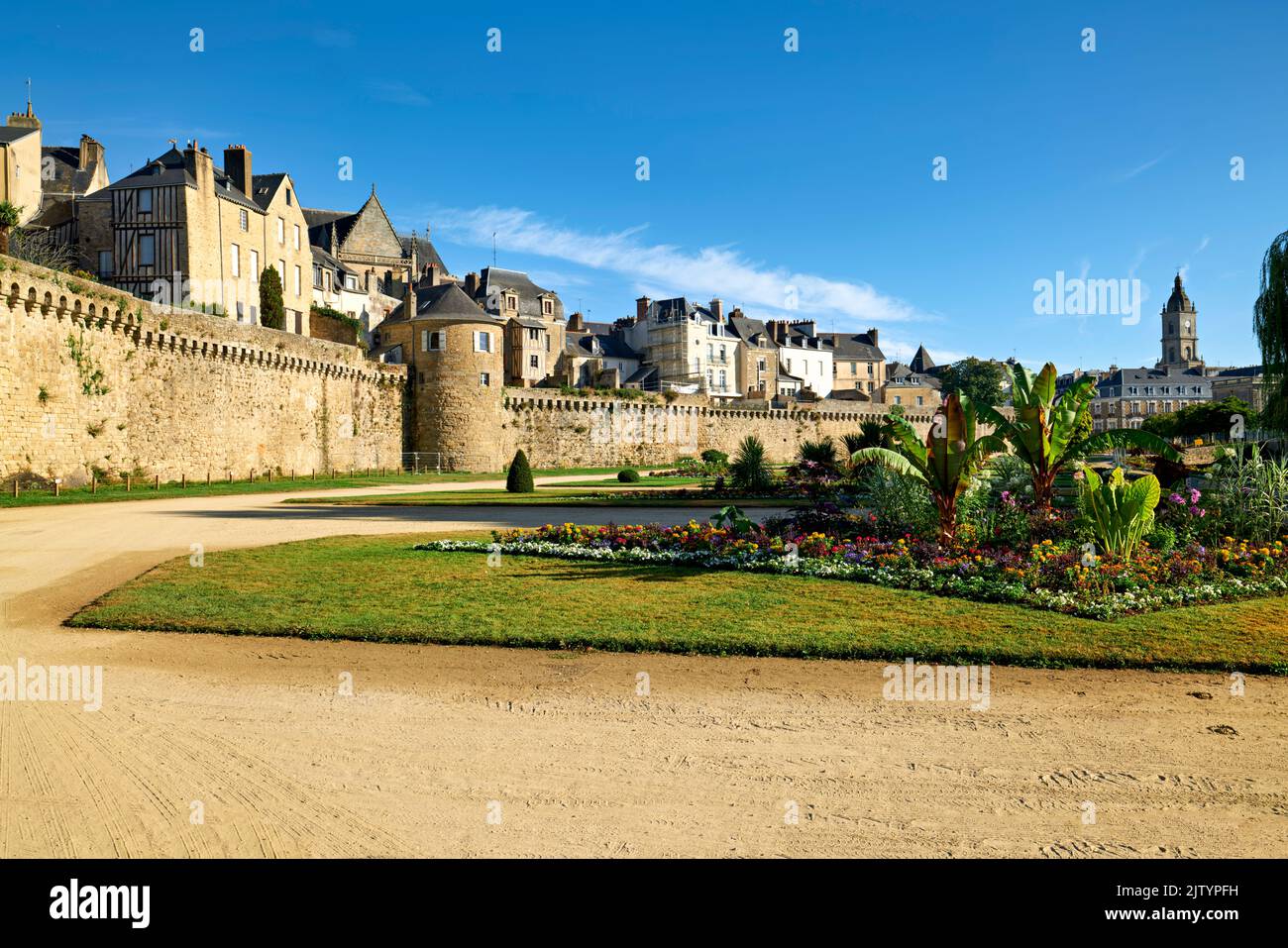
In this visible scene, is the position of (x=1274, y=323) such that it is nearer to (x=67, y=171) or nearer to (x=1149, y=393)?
(x=67, y=171)

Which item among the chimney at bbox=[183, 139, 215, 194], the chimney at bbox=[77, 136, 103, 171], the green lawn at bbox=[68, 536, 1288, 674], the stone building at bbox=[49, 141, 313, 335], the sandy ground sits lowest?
the sandy ground

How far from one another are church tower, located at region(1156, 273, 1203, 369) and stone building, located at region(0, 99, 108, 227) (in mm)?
147408

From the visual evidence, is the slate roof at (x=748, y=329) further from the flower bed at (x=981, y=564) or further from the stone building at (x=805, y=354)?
the flower bed at (x=981, y=564)

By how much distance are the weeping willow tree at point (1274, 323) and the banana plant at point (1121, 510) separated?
14.3 meters

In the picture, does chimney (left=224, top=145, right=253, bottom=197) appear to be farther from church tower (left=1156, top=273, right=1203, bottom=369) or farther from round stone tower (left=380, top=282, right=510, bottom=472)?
church tower (left=1156, top=273, right=1203, bottom=369)

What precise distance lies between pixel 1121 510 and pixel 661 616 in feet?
23.4

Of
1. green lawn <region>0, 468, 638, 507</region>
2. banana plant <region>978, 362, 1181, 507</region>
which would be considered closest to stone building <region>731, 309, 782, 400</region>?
green lawn <region>0, 468, 638, 507</region>

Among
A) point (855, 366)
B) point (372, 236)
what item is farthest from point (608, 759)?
point (855, 366)

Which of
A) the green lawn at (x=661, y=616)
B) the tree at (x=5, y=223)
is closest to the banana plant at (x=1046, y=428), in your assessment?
the green lawn at (x=661, y=616)

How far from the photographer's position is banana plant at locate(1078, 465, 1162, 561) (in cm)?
1268

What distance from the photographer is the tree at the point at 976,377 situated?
334ft

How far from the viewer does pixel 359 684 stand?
8.04 m
